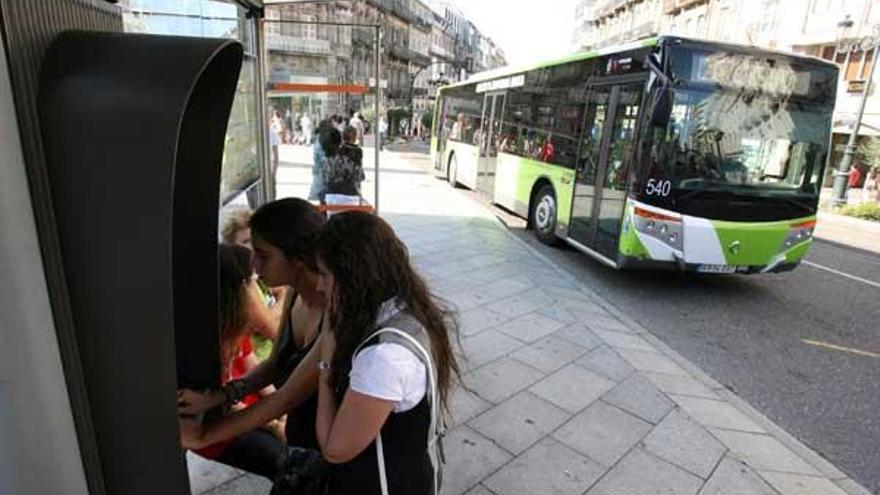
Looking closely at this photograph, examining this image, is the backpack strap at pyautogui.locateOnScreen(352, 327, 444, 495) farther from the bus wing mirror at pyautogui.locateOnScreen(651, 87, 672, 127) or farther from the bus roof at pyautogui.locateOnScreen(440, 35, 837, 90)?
the bus roof at pyautogui.locateOnScreen(440, 35, 837, 90)

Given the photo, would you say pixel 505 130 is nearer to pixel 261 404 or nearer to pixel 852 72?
pixel 261 404

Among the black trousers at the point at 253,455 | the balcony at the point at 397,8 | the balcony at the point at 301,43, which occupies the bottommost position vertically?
the black trousers at the point at 253,455

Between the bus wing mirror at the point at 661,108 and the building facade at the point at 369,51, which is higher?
the building facade at the point at 369,51

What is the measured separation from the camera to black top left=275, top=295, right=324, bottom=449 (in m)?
1.74

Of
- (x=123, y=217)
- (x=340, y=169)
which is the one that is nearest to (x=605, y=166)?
(x=340, y=169)

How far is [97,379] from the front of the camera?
1119mm

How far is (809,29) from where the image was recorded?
85.3ft

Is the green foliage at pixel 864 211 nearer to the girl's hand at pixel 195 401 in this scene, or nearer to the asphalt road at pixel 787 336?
the asphalt road at pixel 787 336

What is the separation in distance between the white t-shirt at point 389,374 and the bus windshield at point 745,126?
4965 mm

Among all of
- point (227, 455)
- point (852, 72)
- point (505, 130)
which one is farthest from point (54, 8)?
point (852, 72)

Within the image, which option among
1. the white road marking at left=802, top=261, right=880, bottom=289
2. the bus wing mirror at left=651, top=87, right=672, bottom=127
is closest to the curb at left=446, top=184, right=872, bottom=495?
the bus wing mirror at left=651, top=87, right=672, bottom=127

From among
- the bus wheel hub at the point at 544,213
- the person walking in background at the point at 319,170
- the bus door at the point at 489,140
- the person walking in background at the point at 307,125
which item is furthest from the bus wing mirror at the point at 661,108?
the person walking in background at the point at 307,125

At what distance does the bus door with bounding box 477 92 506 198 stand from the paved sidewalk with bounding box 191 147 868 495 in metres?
5.79

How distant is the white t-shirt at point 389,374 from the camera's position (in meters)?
1.36
